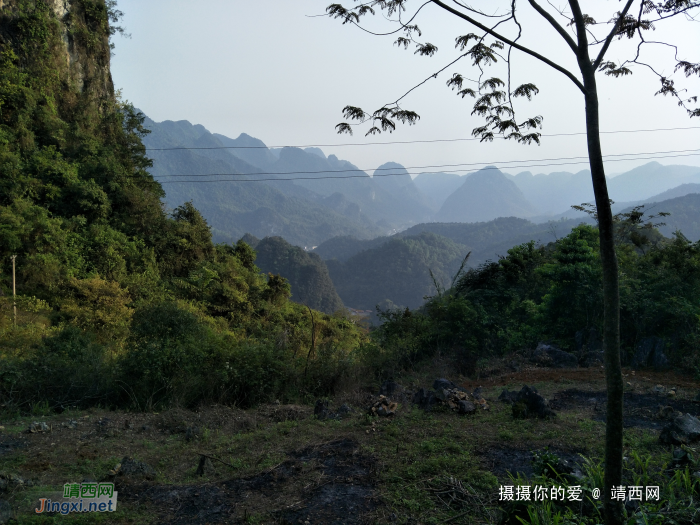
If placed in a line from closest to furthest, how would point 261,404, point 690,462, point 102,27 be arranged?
point 690,462 → point 261,404 → point 102,27

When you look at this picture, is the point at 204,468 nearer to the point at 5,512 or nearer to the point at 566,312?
the point at 5,512

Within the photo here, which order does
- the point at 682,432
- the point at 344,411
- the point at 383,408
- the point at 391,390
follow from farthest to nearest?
the point at 391,390
the point at 344,411
the point at 383,408
the point at 682,432

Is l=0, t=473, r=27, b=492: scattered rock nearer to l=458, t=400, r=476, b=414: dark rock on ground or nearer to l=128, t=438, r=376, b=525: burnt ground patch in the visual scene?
l=128, t=438, r=376, b=525: burnt ground patch

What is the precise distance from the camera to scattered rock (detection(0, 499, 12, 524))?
3.24m

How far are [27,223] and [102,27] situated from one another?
1408 centimetres

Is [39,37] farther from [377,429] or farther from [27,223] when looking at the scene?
[377,429]

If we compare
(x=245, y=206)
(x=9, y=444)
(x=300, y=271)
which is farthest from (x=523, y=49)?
(x=245, y=206)

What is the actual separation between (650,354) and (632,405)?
3575 mm

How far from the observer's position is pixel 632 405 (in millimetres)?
6480

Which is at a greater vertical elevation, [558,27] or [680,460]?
[558,27]

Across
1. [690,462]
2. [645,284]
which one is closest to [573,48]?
[690,462]

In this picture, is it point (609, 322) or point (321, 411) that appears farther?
point (321, 411)

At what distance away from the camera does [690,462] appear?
3.85 metres

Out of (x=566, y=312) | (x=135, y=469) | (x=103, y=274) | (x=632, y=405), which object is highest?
(x=103, y=274)
